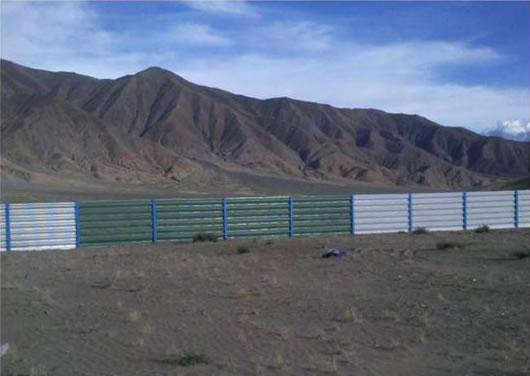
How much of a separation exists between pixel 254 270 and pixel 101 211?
341 inches

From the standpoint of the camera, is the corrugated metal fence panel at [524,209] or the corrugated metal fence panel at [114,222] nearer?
the corrugated metal fence panel at [114,222]

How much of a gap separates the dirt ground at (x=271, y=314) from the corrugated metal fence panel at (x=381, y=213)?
23.4 feet

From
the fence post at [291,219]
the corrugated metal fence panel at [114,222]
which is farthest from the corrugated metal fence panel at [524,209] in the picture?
the corrugated metal fence panel at [114,222]

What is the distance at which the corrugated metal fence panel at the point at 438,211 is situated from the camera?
30.2 meters

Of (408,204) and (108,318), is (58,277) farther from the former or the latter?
(408,204)

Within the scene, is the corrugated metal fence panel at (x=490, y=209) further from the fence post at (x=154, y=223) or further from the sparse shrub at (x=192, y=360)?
the sparse shrub at (x=192, y=360)

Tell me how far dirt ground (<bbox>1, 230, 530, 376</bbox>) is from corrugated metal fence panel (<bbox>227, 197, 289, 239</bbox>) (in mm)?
5542

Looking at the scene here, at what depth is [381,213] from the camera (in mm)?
29703

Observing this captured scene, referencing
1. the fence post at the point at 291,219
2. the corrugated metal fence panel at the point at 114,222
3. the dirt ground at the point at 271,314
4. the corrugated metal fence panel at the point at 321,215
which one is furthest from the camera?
the corrugated metal fence panel at the point at 321,215

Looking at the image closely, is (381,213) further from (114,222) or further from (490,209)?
(114,222)

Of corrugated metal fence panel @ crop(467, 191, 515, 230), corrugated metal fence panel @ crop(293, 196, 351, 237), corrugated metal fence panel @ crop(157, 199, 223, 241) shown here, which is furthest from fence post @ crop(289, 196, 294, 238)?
corrugated metal fence panel @ crop(467, 191, 515, 230)

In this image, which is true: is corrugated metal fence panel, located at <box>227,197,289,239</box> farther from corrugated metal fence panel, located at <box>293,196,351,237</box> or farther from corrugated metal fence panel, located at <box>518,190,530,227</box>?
corrugated metal fence panel, located at <box>518,190,530,227</box>

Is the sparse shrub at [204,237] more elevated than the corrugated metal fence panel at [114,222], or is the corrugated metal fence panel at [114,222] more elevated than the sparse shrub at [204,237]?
the corrugated metal fence panel at [114,222]

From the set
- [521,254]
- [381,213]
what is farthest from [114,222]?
[521,254]
